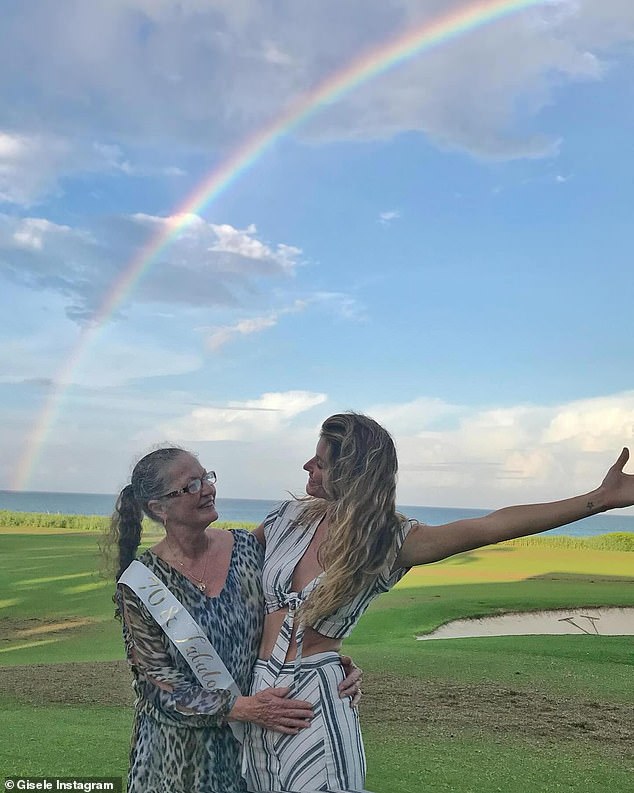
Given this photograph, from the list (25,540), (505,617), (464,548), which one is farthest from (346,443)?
(25,540)

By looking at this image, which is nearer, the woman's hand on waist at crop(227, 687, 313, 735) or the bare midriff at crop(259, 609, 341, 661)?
the woman's hand on waist at crop(227, 687, 313, 735)

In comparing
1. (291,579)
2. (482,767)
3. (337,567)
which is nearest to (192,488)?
(291,579)

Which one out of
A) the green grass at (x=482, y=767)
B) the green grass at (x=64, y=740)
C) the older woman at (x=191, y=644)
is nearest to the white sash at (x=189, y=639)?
the older woman at (x=191, y=644)

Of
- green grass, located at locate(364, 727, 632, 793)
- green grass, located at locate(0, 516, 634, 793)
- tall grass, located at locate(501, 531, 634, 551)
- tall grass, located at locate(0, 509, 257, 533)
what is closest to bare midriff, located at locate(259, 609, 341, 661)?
green grass, located at locate(0, 516, 634, 793)

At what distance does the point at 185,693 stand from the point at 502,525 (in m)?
0.95

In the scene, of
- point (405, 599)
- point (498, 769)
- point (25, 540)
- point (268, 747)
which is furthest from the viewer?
point (25, 540)

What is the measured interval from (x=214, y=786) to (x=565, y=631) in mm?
12986

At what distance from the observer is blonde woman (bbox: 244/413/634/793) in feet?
7.52

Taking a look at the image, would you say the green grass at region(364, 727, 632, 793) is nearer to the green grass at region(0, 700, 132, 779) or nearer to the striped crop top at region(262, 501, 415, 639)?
the green grass at region(0, 700, 132, 779)

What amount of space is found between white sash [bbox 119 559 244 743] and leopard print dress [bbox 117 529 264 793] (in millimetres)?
25

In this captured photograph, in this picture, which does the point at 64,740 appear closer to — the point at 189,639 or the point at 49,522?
the point at 189,639

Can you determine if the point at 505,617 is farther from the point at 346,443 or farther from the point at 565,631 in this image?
the point at 346,443

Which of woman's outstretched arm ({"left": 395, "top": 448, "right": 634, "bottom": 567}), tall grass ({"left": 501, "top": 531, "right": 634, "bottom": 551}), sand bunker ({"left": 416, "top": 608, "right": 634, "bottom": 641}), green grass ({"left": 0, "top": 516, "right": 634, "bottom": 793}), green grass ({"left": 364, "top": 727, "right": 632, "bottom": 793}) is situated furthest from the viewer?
tall grass ({"left": 501, "top": 531, "right": 634, "bottom": 551})

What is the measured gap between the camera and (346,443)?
7.97ft
